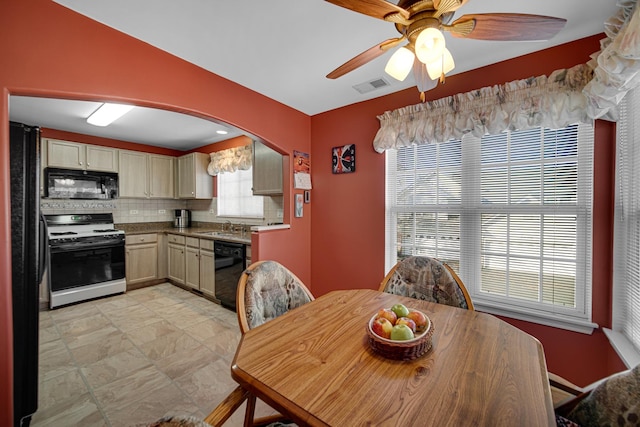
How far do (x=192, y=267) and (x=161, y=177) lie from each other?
1.90 m

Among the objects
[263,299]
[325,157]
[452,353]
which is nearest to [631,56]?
[452,353]

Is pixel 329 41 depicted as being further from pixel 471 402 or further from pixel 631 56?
pixel 471 402

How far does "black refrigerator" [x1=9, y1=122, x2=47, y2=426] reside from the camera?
58.2 inches

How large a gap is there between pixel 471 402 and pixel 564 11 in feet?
7.31

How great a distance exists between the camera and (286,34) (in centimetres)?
176

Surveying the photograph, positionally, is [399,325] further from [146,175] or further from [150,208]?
[150,208]

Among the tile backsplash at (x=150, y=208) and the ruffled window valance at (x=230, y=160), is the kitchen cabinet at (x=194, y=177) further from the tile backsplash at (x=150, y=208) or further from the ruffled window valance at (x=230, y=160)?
the tile backsplash at (x=150, y=208)

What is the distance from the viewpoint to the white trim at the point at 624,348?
1.36m

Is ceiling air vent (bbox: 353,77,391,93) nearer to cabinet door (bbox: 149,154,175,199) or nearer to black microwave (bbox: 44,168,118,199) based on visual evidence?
cabinet door (bbox: 149,154,175,199)

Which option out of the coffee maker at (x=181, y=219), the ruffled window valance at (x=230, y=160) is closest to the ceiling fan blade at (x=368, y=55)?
the ruffled window valance at (x=230, y=160)

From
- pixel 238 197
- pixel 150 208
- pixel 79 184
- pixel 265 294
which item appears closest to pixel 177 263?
pixel 150 208

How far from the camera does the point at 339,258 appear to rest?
3.04m

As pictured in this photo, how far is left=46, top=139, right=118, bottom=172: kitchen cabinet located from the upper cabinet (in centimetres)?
250

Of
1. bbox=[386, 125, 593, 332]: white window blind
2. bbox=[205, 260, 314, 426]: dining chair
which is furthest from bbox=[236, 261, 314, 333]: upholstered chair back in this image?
bbox=[386, 125, 593, 332]: white window blind
